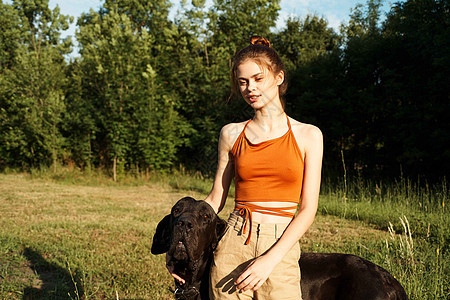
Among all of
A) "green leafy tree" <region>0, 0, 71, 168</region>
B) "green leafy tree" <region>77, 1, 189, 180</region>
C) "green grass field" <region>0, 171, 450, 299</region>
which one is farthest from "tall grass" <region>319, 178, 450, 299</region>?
"green leafy tree" <region>0, 0, 71, 168</region>

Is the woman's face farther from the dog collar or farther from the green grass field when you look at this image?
the green grass field

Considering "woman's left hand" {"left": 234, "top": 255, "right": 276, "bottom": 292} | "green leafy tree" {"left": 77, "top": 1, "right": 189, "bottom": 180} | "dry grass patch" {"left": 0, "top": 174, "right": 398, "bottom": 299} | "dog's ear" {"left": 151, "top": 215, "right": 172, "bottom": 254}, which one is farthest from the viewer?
"green leafy tree" {"left": 77, "top": 1, "right": 189, "bottom": 180}

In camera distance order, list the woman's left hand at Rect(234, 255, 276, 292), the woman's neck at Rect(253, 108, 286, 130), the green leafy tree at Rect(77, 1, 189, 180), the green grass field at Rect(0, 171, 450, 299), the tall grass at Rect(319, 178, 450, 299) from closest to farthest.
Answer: the woman's left hand at Rect(234, 255, 276, 292) → the woman's neck at Rect(253, 108, 286, 130) → the tall grass at Rect(319, 178, 450, 299) → the green grass field at Rect(0, 171, 450, 299) → the green leafy tree at Rect(77, 1, 189, 180)

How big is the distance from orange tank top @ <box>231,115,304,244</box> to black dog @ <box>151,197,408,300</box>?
281 mm

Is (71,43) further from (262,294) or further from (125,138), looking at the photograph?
(262,294)

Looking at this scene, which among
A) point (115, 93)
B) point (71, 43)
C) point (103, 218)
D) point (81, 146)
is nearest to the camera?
point (103, 218)

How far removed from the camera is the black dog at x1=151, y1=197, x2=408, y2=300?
195 cm

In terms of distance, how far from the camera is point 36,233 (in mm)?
6172

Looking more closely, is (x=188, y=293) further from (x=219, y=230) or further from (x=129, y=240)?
(x=129, y=240)

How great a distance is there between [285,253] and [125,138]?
42.5 ft

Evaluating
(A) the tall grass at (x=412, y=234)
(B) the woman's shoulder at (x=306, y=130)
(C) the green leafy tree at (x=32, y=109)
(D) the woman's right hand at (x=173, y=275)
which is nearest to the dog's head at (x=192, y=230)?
(D) the woman's right hand at (x=173, y=275)

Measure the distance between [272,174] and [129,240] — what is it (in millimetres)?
4719

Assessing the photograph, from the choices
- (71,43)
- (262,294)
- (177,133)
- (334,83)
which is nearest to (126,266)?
(262,294)

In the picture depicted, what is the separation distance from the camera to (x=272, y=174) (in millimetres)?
1879
